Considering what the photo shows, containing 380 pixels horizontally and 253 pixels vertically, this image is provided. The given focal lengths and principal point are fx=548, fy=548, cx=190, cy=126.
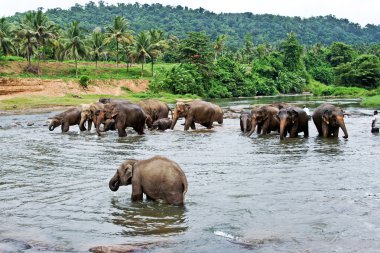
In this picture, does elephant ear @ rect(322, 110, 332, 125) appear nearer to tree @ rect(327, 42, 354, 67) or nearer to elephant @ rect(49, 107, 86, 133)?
elephant @ rect(49, 107, 86, 133)

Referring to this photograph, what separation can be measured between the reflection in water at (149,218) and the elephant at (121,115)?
455 inches

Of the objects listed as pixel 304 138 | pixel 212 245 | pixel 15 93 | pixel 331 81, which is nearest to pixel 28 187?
pixel 212 245

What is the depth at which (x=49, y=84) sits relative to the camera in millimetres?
62781

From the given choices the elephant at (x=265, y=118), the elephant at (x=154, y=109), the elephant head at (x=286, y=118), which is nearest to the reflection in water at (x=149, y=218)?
the elephant head at (x=286, y=118)

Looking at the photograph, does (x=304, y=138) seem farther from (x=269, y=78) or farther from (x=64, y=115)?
(x=269, y=78)

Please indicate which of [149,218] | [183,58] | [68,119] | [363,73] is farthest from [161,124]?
[363,73]

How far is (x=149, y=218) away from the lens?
9.12 meters

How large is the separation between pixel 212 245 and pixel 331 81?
105321 millimetres

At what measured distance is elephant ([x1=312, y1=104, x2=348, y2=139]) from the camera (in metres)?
20.0

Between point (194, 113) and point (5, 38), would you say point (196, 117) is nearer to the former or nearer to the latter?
point (194, 113)

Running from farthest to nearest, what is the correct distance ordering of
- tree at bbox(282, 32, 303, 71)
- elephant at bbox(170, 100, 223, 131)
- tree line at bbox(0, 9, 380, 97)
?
tree at bbox(282, 32, 303, 71) < tree line at bbox(0, 9, 380, 97) < elephant at bbox(170, 100, 223, 131)

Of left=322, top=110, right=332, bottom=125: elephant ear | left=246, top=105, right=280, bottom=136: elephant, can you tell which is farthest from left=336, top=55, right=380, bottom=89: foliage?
left=322, top=110, right=332, bottom=125: elephant ear

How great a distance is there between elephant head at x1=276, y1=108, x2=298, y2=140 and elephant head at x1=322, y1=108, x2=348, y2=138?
3.58 feet

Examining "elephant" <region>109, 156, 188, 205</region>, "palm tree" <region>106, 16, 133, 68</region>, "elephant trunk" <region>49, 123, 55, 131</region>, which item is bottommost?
"elephant trunk" <region>49, 123, 55, 131</region>
